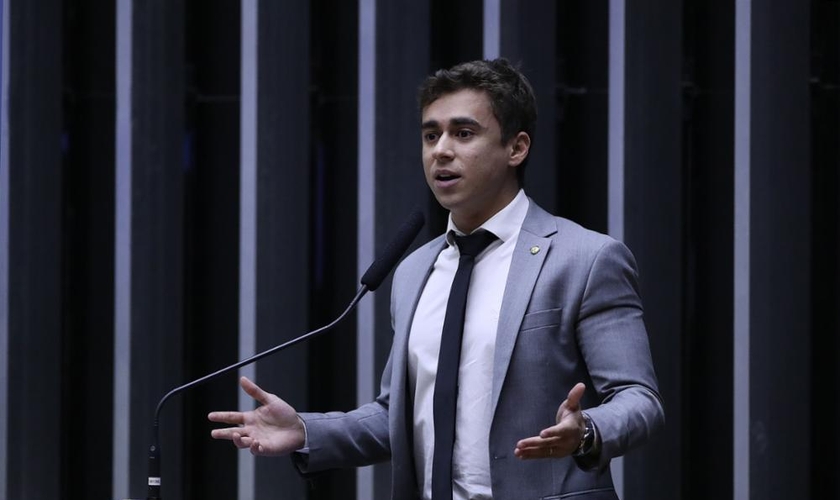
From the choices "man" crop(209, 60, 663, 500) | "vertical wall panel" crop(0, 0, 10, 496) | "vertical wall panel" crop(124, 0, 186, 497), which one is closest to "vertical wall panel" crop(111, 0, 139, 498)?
"vertical wall panel" crop(124, 0, 186, 497)

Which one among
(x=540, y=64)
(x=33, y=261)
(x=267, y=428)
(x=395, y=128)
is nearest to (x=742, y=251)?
(x=540, y=64)

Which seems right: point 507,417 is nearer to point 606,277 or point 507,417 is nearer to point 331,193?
point 606,277

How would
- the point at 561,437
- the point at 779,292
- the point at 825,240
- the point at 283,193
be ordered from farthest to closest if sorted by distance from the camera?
the point at 283,193, the point at 825,240, the point at 779,292, the point at 561,437

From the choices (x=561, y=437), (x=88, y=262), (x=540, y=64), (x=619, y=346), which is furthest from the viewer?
(x=88, y=262)

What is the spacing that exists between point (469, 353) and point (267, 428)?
360mm

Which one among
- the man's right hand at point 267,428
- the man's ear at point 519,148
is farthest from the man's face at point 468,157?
the man's right hand at point 267,428

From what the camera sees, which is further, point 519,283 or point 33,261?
point 33,261

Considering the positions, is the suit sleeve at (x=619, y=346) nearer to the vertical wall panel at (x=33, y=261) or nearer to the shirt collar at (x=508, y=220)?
the shirt collar at (x=508, y=220)

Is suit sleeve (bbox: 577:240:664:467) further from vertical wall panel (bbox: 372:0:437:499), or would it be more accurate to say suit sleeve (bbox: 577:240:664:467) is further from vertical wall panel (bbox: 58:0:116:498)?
vertical wall panel (bbox: 58:0:116:498)

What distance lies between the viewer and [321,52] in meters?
3.85

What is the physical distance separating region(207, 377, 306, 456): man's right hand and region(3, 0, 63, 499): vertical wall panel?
93.9 inches

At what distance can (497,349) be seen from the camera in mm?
1696

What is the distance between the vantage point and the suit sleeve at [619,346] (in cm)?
157

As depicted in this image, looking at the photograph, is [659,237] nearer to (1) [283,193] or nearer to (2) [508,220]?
(1) [283,193]
